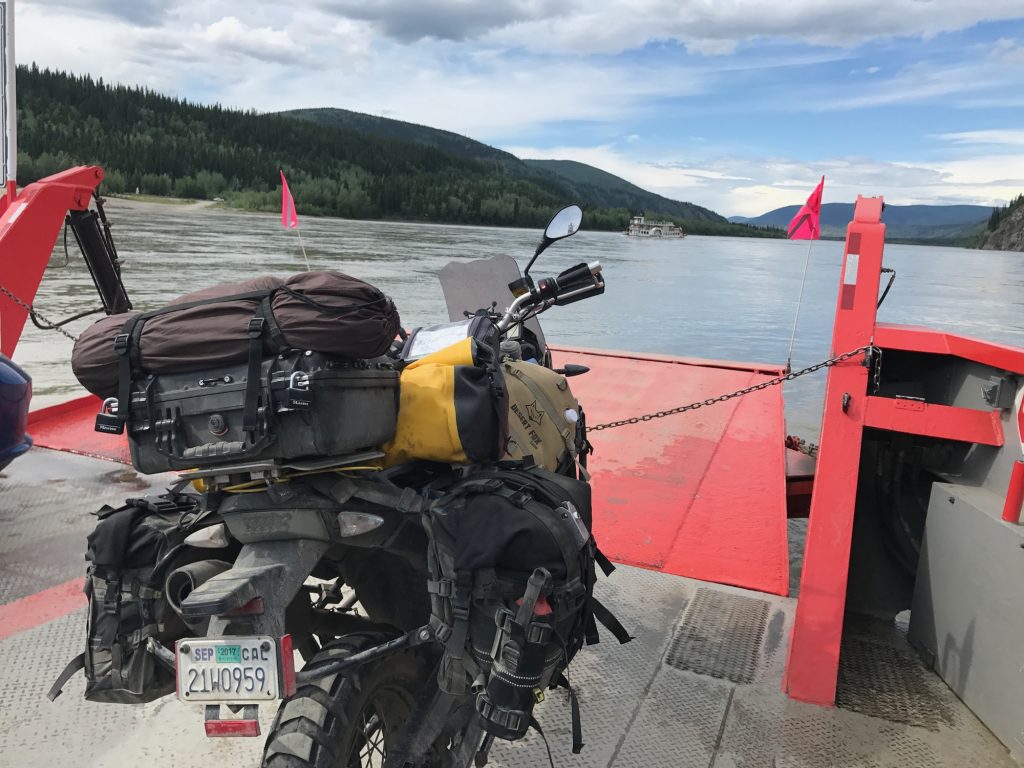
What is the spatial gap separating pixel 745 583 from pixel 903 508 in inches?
31.9

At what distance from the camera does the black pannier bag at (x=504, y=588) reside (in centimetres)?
167

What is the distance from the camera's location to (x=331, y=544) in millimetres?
1969

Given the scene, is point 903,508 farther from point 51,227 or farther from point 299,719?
point 51,227

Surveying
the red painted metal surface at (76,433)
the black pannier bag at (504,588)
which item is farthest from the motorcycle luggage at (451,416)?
the red painted metal surface at (76,433)

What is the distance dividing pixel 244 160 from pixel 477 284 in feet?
317

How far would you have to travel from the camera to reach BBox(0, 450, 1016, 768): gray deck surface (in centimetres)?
256

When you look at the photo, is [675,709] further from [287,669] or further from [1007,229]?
[1007,229]

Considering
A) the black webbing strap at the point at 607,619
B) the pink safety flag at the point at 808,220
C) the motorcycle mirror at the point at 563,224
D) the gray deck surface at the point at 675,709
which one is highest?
the pink safety flag at the point at 808,220

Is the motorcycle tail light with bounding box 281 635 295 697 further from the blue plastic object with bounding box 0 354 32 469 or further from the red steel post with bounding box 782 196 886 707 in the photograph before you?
the blue plastic object with bounding box 0 354 32 469

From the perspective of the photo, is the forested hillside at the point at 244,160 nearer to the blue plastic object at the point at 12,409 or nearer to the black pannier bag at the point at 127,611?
the blue plastic object at the point at 12,409

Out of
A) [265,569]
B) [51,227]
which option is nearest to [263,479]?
[265,569]

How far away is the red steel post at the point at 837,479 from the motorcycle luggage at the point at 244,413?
2.00 metres

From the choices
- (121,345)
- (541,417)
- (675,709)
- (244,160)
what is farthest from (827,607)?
(244,160)

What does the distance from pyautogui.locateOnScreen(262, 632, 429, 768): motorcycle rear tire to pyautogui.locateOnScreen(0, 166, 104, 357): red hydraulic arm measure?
4.51 metres
